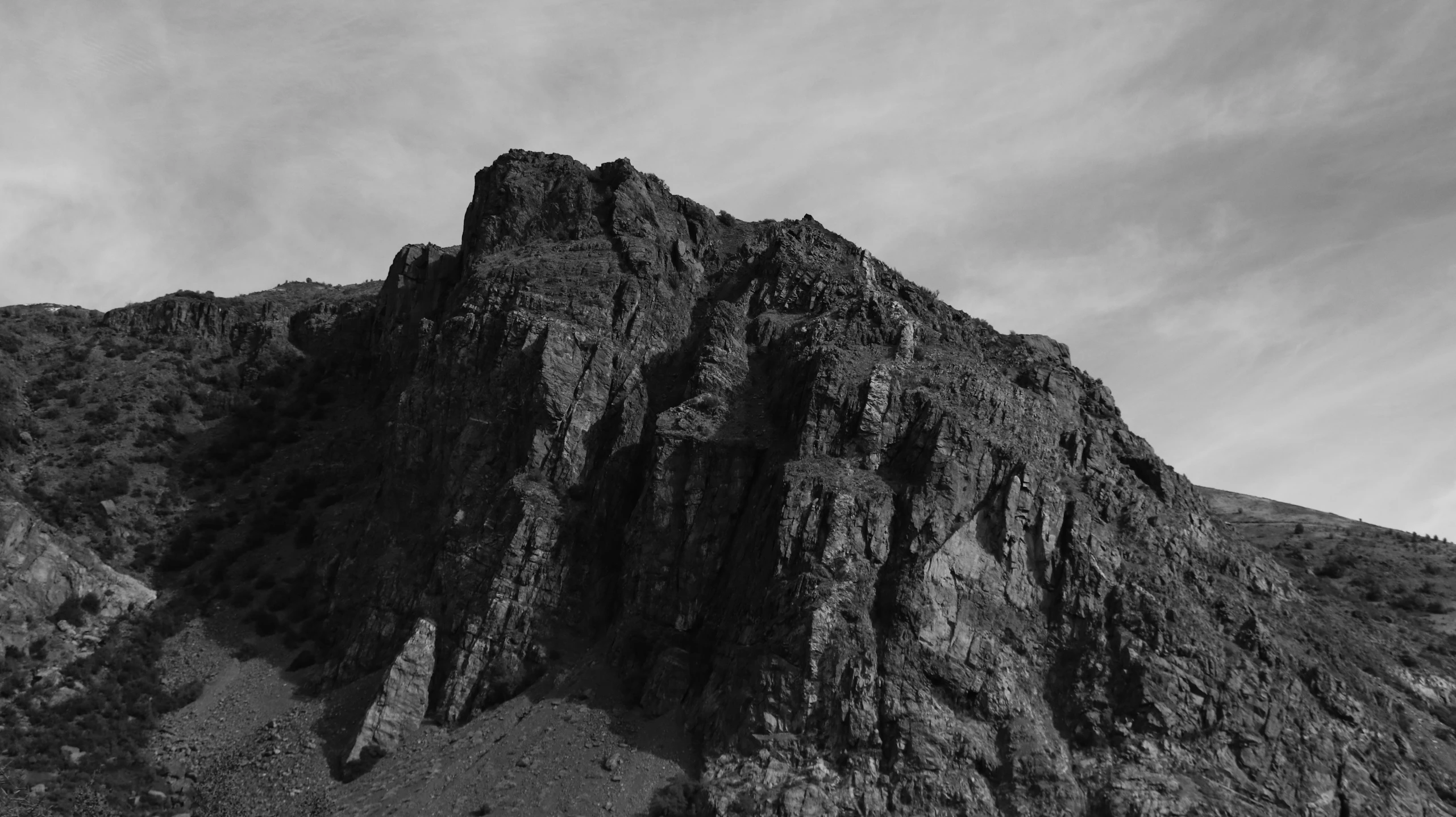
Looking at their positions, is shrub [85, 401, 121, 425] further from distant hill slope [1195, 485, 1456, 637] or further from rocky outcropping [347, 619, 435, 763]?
distant hill slope [1195, 485, 1456, 637]

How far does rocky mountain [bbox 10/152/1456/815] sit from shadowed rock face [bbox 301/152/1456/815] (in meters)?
0.17

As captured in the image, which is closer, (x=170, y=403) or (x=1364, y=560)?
(x=1364, y=560)

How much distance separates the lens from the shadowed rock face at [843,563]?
40.7 metres

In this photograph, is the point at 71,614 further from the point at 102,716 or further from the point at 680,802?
the point at 680,802

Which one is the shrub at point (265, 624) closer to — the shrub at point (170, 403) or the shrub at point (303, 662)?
the shrub at point (303, 662)

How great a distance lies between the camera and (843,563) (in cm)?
4500

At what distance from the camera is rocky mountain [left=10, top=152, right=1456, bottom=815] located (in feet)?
134

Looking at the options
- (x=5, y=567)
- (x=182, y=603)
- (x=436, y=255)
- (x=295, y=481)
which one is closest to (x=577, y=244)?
(x=436, y=255)

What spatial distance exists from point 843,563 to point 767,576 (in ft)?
11.6

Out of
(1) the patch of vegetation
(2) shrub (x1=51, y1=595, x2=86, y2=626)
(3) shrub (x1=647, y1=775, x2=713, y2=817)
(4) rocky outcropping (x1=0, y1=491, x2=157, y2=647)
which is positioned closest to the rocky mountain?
(3) shrub (x1=647, y1=775, x2=713, y2=817)

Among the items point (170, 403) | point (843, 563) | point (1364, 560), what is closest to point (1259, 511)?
point (1364, 560)

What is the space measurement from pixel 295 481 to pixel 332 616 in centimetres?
1812

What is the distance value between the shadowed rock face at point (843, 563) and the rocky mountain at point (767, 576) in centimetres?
17

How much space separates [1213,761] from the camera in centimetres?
4038
